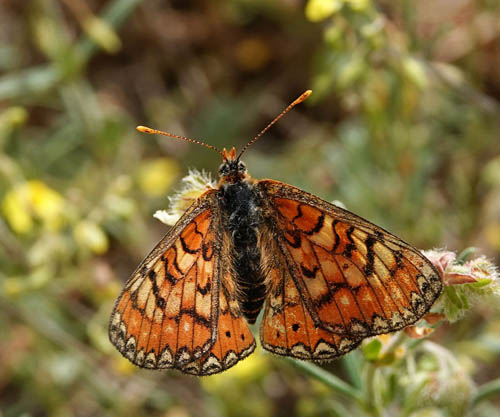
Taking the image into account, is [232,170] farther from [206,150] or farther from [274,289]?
[206,150]

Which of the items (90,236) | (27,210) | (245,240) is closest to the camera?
(245,240)

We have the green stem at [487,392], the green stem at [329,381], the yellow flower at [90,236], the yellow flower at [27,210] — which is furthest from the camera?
the yellow flower at [27,210]

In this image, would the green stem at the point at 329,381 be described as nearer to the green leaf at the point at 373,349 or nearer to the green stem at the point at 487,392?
the green leaf at the point at 373,349

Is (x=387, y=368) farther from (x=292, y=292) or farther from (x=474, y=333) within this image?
(x=474, y=333)

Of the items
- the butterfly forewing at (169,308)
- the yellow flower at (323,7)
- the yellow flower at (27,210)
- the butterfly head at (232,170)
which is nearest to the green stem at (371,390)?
the butterfly forewing at (169,308)

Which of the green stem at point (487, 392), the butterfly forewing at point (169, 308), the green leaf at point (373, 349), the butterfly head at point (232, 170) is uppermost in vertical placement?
the butterfly head at point (232, 170)

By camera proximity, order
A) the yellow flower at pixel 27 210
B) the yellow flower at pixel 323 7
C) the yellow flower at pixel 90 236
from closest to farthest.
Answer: the yellow flower at pixel 323 7 < the yellow flower at pixel 90 236 < the yellow flower at pixel 27 210

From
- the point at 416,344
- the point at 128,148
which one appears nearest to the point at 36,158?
the point at 128,148

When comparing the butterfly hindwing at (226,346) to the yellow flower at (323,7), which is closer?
the butterfly hindwing at (226,346)

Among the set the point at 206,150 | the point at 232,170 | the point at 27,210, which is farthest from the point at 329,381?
the point at 206,150
